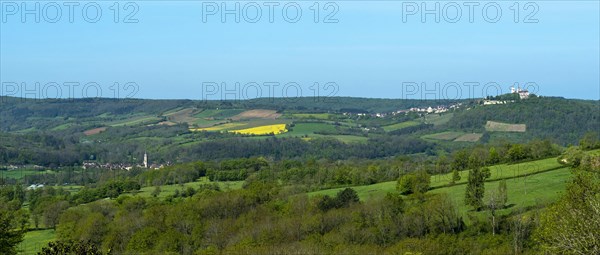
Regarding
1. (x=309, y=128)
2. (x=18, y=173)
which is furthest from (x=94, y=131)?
(x=18, y=173)

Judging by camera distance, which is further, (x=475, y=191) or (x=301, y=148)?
(x=301, y=148)

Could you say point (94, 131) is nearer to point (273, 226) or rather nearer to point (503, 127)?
point (503, 127)

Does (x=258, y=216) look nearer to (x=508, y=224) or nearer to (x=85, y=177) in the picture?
(x=508, y=224)

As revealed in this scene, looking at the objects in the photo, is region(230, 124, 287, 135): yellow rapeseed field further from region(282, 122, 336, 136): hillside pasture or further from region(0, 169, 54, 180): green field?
region(0, 169, 54, 180): green field

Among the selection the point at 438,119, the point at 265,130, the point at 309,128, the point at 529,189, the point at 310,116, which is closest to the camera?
the point at 529,189

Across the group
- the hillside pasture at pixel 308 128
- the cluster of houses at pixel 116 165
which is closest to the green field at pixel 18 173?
the cluster of houses at pixel 116 165

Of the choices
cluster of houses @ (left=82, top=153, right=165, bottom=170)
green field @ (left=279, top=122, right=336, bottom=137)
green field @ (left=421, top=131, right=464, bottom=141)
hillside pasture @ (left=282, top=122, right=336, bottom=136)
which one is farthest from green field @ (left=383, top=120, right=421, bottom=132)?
cluster of houses @ (left=82, top=153, right=165, bottom=170)

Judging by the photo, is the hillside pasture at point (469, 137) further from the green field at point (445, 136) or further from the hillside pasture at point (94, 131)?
the hillside pasture at point (94, 131)

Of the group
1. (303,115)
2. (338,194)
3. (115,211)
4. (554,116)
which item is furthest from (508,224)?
(303,115)
